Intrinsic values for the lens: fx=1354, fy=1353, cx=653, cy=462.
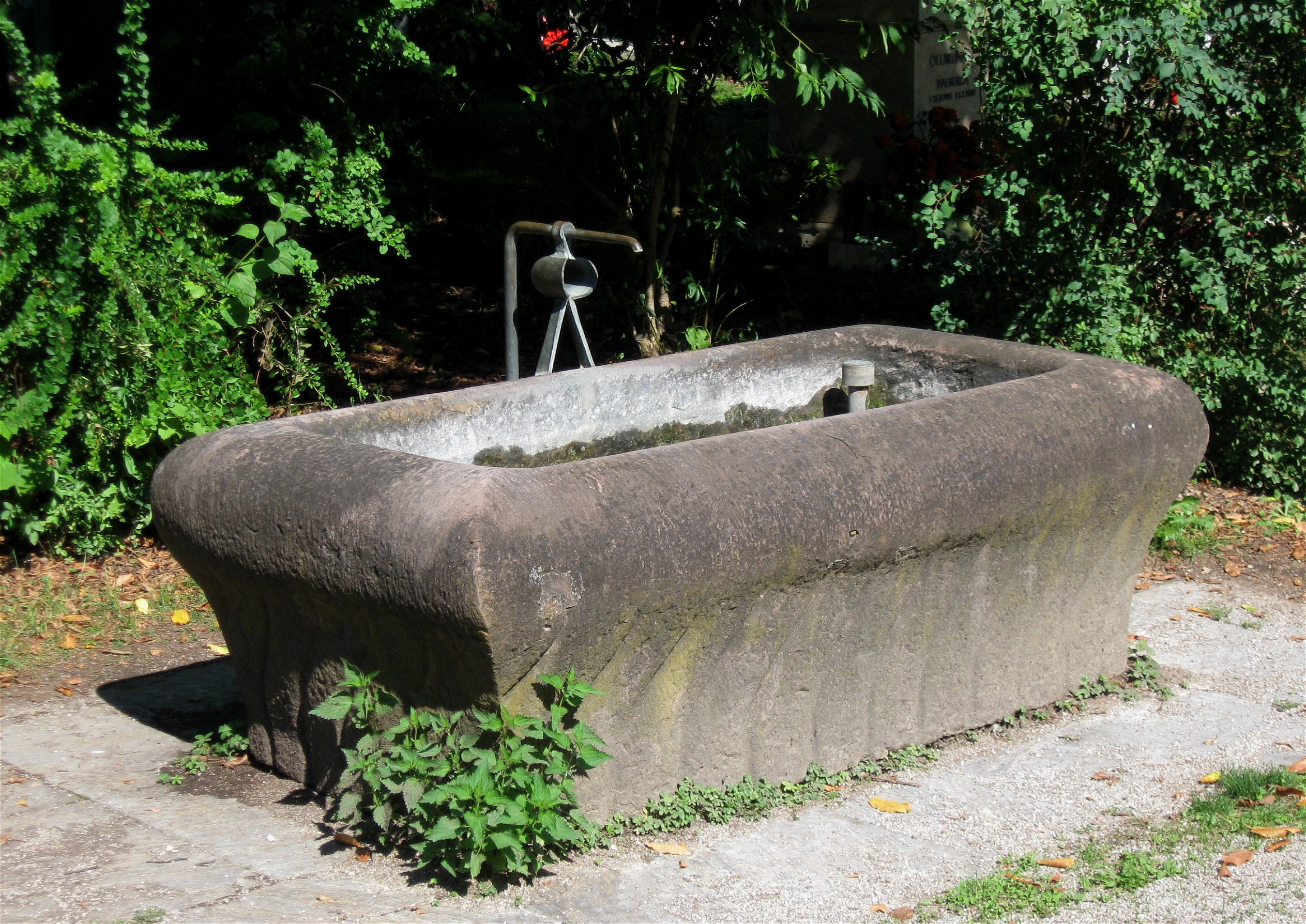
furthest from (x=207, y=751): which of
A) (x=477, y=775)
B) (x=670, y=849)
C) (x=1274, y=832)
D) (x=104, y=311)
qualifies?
(x=1274, y=832)

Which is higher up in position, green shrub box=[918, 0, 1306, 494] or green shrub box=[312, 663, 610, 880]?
green shrub box=[918, 0, 1306, 494]

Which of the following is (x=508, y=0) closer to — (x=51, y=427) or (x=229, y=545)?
(x=51, y=427)

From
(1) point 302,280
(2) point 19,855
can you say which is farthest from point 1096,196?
(2) point 19,855

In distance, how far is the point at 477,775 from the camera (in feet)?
9.68

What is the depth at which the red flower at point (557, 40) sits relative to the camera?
716 centimetres

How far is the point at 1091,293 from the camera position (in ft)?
20.0

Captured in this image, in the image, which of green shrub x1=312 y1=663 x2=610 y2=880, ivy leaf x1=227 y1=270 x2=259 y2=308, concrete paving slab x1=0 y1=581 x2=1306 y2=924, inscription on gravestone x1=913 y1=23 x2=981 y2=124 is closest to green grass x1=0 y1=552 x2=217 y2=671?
concrete paving slab x1=0 y1=581 x2=1306 y2=924

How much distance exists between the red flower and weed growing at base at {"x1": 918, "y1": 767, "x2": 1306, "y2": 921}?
5.04m

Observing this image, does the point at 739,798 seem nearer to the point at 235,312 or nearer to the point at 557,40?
the point at 235,312

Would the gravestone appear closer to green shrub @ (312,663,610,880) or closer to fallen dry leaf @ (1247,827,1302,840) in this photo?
fallen dry leaf @ (1247,827,1302,840)

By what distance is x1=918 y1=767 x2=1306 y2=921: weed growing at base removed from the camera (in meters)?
3.10

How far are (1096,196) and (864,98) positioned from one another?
3.87 ft

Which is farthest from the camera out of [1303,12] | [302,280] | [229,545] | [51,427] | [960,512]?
[302,280]

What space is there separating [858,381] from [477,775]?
7.55ft
